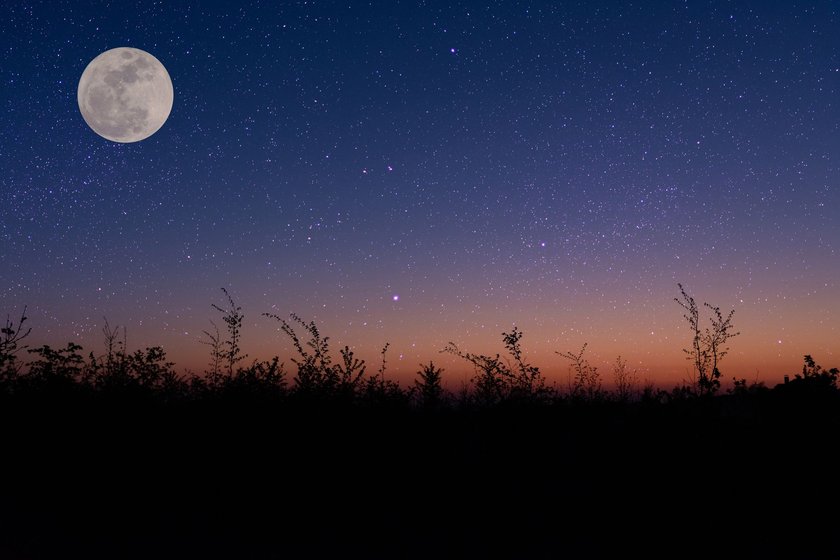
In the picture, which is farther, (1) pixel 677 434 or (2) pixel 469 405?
(2) pixel 469 405

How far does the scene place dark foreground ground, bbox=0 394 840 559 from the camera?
13.8ft

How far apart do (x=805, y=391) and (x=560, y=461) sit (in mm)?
2688

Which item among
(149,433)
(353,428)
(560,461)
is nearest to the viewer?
(560,461)

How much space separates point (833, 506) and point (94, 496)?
6.23 m

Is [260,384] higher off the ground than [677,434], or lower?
higher

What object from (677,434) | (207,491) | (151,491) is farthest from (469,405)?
(151,491)

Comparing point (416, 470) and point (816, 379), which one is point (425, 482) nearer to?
point (416, 470)

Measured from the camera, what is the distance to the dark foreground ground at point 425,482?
420 cm

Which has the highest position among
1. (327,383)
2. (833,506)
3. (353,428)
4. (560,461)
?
(327,383)

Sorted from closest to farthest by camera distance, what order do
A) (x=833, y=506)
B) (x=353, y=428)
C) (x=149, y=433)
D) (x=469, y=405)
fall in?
(x=833, y=506), (x=353, y=428), (x=149, y=433), (x=469, y=405)

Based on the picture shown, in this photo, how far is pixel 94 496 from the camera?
5305 mm

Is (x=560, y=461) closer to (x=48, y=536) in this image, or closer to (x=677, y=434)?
(x=677, y=434)

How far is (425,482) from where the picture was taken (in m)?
5.00

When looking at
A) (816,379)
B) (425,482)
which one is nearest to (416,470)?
(425,482)
